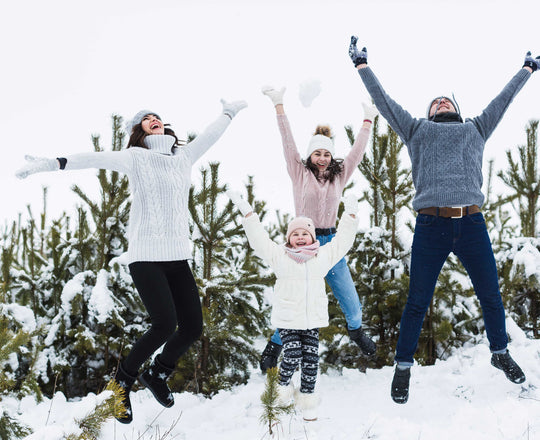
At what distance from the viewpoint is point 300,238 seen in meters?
3.60

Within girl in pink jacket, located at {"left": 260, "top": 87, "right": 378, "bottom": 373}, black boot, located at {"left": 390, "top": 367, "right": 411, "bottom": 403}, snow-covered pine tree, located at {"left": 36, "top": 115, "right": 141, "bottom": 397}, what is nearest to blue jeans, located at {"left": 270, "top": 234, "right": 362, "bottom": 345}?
girl in pink jacket, located at {"left": 260, "top": 87, "right": 378, "bottom": 373}

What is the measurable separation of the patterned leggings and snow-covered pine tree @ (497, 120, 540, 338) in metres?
3.42

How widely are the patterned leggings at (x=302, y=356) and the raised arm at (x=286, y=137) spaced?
4.92 feet

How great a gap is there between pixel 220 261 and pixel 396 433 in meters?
3.60

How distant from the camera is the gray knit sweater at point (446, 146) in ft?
11.2

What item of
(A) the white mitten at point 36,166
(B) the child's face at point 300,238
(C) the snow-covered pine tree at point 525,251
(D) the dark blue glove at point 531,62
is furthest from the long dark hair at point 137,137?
(C) the snow-covered pine tree at point 525,251

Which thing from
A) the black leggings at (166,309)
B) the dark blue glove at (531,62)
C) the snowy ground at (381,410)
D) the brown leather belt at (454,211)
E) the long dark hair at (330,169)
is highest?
the dark blue glove at (531,62)

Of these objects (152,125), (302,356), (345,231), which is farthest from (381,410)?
(152,125)

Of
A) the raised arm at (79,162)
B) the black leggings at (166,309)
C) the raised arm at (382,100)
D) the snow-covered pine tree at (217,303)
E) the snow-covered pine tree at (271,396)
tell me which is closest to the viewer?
the snow-covered pine tree at (271,396)

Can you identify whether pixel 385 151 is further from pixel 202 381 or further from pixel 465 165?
pixel 202 381

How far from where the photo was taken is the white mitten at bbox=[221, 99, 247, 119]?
399cm

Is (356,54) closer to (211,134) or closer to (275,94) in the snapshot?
(275,94)

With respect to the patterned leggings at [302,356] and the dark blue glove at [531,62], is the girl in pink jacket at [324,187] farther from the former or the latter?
the dark blue glove at [531,62]

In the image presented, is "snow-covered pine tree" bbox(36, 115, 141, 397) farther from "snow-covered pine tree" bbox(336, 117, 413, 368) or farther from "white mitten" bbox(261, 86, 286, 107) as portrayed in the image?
"snow-covered pine tree" bbox(336, 117, 413, 368)
